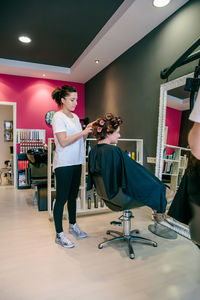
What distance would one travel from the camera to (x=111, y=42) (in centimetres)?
293

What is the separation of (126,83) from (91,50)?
0.78 meters

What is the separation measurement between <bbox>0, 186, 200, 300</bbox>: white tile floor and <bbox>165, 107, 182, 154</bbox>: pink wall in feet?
3.51

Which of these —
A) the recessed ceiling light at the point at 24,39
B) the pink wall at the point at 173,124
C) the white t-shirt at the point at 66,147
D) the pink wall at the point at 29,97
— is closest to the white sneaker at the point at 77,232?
the white t-shirt at the point at 66,147

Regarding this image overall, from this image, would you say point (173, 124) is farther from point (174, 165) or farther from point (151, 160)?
point (151, 160)

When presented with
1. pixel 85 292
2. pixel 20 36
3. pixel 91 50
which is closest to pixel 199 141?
pixel 85 292

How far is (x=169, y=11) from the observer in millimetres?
2248

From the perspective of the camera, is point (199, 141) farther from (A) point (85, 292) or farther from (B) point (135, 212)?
(B) point (135, 212)

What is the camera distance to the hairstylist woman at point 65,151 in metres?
1.76

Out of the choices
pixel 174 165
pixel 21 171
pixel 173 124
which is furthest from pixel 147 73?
pixel 21 171

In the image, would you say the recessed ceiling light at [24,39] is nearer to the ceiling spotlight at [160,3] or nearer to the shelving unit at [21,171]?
the ceiling spotlight at [160,3]

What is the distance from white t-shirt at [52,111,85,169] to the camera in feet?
5.83

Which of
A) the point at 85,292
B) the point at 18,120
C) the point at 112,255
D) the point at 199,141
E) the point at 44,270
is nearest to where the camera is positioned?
the point at 199,141

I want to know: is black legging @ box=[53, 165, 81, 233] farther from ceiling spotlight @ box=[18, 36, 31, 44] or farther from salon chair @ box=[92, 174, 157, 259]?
ceiling spotlight @ box=[18, 36, 31, 44]

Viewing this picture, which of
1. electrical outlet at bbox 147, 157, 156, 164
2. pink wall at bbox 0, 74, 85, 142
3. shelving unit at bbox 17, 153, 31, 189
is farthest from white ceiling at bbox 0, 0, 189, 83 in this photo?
shelving unit at bbox 17, 153, 31, 189
